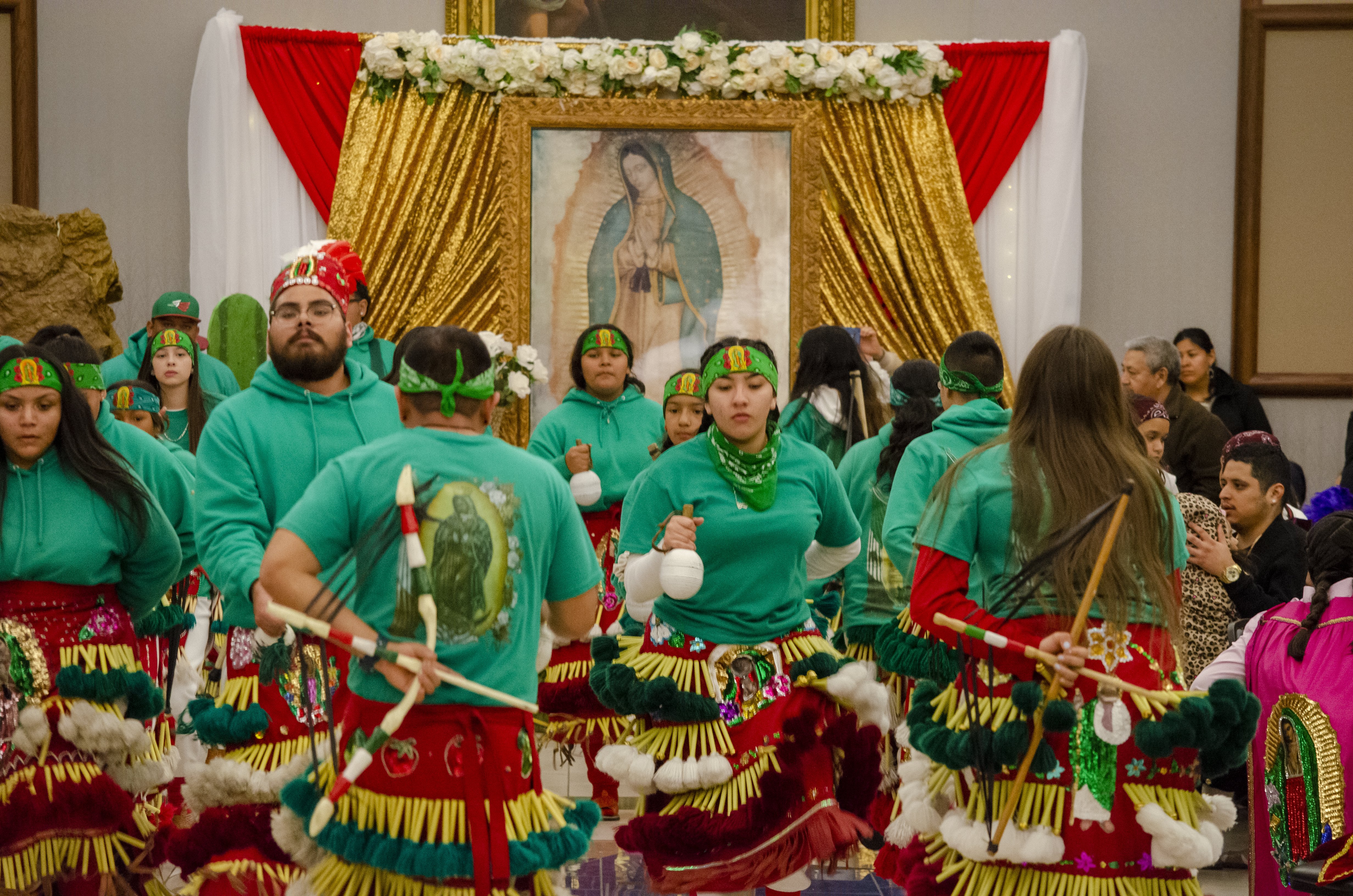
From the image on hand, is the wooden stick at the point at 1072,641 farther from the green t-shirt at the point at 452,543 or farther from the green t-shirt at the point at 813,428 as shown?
the green t-shirt at the point at 813,428

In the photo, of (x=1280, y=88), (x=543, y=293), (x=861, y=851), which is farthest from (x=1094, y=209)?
(x=861, y=851)

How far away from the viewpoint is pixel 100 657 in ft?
14.3

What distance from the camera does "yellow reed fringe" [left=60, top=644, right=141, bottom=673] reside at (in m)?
4.29

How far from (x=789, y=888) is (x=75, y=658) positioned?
222cm

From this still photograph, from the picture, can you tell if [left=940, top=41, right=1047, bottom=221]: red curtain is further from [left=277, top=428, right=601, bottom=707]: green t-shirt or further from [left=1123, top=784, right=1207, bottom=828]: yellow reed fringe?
[left=277, top=428, right=601, bottom=707]: green t-shirt

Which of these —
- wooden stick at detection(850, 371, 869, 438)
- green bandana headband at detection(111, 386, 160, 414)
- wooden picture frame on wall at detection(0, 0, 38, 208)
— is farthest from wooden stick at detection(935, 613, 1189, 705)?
wooden picture frame on wall at detection(0, 0, 38, 208)

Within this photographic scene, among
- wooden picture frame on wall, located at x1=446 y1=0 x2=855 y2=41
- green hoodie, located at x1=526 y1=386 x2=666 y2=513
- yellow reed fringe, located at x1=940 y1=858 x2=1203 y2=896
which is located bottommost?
yellow reed fringe, located at x1=940 y1=858 x2=1203 y2=896

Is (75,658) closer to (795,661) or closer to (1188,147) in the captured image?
(795,661)

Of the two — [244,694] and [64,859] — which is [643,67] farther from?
[64,859]

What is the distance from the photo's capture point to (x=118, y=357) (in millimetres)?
7445

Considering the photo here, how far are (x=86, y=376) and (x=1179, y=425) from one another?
18.6 feet

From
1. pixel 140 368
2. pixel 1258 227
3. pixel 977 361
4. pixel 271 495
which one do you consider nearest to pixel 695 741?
pixel 271 495

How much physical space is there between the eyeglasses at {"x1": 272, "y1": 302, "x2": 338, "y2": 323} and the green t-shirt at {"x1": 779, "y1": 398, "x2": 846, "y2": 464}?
8.12ft

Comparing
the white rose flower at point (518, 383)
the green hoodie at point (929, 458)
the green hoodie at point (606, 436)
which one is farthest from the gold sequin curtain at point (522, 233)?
the green hoodie at point (929, 458)
